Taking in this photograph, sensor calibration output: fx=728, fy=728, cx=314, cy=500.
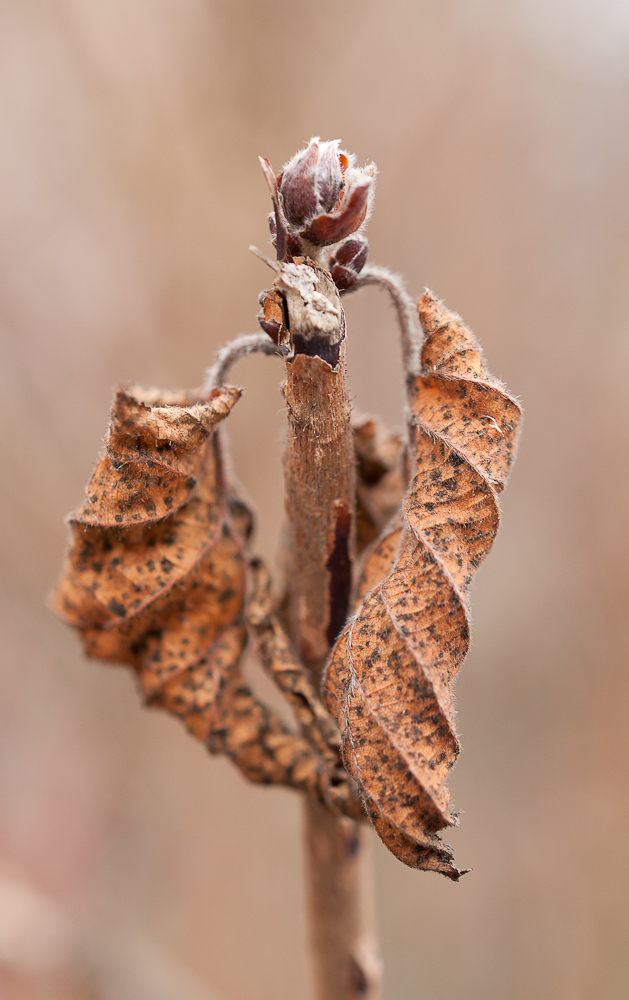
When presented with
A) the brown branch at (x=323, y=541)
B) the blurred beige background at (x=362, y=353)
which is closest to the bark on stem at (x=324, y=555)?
the brown branch at (x=323, y=541)

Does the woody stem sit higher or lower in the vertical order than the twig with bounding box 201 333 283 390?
lower

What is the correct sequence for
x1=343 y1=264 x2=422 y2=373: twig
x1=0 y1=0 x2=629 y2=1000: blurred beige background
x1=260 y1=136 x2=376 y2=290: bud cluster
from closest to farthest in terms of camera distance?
x1=260 y1=136 x2=376 y2=290: bud cluster → x1=343 y1=264 x2=422 y2=373: twig → x1=0 y1=0 x2=629 y2=1000: blurred beige background

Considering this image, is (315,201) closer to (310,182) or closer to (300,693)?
(310,182)

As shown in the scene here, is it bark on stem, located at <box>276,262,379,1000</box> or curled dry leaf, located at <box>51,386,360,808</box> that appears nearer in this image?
bark on stem, located at <box>276,262,379,1000</box>

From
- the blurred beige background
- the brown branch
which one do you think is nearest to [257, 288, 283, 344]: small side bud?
the brown branch

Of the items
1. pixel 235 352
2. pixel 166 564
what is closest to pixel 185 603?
pixel 166 564

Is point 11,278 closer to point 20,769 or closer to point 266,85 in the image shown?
point 266,85

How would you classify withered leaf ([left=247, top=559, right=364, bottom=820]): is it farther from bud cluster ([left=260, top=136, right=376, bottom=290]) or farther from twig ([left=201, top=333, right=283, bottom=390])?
bud cluster ([left=260, top=136, right=376, bottom=290])
